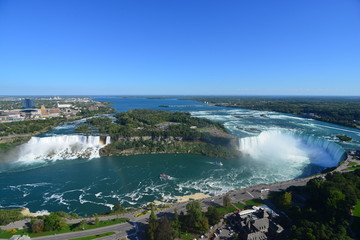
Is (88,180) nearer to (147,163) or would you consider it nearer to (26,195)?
(26,195)

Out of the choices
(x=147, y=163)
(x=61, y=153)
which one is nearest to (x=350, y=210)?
(x=147, y=163)

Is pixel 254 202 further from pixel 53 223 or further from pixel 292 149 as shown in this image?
pixel 292 149

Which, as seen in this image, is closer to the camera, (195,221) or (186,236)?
(186,236)

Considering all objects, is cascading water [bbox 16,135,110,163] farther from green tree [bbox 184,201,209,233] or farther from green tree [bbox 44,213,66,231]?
green tree [bbox 184,201,209,233]

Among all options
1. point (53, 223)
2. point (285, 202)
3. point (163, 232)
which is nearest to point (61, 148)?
point (53, 223)

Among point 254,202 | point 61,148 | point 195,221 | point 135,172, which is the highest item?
point 195,221

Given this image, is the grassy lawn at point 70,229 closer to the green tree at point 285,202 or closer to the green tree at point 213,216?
the green tree at point 213,216

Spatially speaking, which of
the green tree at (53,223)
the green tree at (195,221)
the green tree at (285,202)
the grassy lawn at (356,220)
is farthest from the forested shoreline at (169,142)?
the green tree at (53,223)
